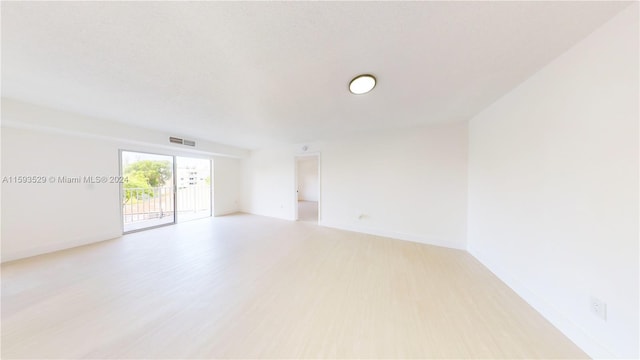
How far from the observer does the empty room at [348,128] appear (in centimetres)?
105

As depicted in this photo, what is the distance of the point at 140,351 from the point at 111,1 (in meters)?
2.14

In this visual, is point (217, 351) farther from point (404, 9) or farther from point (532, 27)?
point (532, 27)

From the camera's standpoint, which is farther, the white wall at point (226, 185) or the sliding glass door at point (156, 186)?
the white wall at point (226, 185)

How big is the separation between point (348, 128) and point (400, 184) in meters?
1.46

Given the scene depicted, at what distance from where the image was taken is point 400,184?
3.41m

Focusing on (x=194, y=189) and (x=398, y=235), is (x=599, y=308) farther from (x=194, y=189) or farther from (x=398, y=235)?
(x=194, y=189)

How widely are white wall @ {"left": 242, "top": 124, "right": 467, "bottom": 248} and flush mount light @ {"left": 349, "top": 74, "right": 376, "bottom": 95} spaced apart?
1861mm

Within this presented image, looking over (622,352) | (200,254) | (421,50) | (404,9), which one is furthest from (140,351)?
(622,352)

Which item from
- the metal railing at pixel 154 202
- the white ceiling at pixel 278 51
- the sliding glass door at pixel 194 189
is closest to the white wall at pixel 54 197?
the metal railing at pixel 154 202

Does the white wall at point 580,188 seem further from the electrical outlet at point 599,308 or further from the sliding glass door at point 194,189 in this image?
the sliding glass door at point 194,189

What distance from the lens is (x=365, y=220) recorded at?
3.77m

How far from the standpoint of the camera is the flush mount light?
1.63 metres

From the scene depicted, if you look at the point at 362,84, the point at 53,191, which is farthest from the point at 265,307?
the point at 53,191

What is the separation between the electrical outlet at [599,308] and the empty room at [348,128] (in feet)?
0.05
